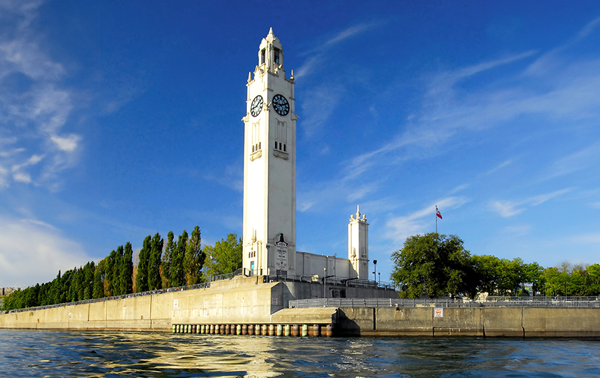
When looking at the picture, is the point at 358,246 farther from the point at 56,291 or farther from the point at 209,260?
the point at 56,291

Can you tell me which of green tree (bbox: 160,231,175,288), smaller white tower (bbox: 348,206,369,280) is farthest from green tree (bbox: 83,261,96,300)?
smaller white tower (bbox: 348,206,369,280)

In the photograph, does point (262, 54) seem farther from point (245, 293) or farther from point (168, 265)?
point (245, 293)

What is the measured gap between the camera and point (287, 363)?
24516 mm

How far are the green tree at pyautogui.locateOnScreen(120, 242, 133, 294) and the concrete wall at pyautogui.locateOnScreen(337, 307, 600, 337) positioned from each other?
201ft

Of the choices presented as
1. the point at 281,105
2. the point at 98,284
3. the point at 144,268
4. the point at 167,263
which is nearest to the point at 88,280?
the point at 98,284

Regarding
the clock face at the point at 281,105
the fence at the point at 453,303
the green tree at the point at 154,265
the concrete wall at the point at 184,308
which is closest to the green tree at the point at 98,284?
the concrete wall at the point at 184,308

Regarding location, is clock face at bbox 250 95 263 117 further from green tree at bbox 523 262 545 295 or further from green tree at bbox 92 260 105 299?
green tree at bbox 523 262 545 295

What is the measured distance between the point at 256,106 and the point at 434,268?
3978cm

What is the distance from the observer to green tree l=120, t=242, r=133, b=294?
93.9 meters

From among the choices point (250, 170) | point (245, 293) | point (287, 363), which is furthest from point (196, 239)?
point (287, 363)

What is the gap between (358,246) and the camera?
284ft

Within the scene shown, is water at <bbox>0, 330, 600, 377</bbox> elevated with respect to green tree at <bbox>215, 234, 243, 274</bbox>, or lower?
lower

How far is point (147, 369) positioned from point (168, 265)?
2577 inches

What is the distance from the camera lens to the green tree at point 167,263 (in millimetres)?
85312
